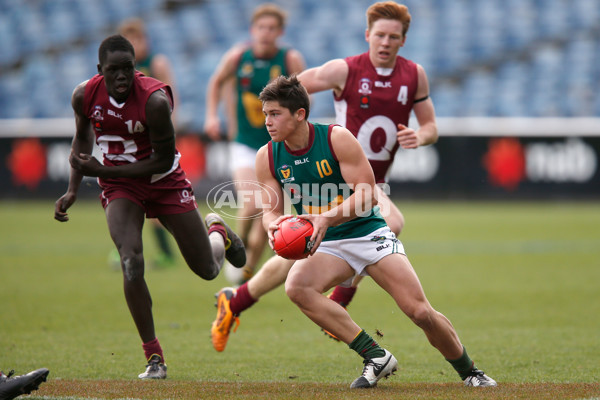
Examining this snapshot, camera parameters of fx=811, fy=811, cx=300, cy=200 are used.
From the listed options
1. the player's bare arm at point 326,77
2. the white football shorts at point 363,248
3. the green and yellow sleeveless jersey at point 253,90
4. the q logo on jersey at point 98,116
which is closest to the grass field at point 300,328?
the white football shorts at point 363,248

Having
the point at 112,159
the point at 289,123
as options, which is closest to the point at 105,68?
the point at 112,159

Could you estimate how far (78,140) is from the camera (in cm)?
542

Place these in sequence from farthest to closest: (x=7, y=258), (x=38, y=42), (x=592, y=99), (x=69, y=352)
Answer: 1. (x=38, y=42)
2. (x=592, y=99)
3. (x=7, y=258)
4. (x=69, y=352)

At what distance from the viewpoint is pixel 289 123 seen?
16.1 feet

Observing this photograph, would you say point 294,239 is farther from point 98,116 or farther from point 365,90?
point 365,90

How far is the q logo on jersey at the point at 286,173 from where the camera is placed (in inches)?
200

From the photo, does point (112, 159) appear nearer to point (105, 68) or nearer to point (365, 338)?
point (105, 68)

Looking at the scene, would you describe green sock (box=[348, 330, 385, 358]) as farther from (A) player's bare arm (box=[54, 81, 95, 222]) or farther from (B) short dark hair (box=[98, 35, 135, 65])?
(B) short dark hair (box=[98, 35, 135, 65])

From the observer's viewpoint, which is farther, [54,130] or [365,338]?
[54,130]

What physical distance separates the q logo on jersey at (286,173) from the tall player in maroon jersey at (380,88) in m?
1.37

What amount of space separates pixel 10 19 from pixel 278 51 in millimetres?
16227

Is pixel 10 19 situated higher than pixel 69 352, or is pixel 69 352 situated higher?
pixel 10 19

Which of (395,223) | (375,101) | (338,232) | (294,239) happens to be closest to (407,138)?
(375,101)

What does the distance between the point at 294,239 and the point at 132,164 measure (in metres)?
1.25
